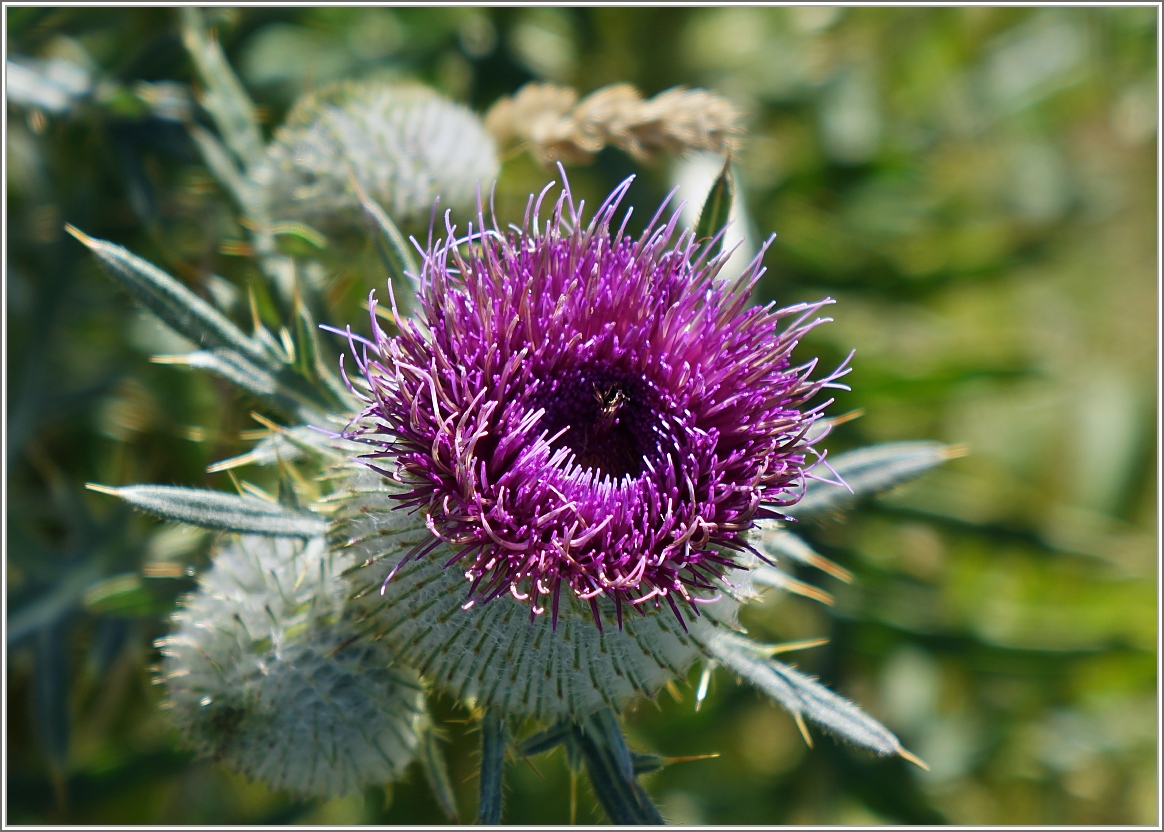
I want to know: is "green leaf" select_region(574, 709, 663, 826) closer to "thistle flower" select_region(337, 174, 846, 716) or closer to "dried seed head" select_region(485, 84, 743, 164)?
"thistle flower" select_region(337, 174, 846, 716)

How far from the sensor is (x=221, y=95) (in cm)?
266

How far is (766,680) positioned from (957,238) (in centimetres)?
305

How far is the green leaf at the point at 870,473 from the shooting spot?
2.35 metres

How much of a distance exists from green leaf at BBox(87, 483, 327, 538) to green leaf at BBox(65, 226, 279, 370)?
0.37 meters

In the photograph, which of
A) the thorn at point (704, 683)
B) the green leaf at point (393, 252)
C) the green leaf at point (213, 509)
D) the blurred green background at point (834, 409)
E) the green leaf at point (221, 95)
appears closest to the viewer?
the green leaf at point (213, 509)

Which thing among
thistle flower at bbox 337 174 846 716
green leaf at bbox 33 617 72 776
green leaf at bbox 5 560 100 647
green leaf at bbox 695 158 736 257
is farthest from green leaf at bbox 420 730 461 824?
green leaf at bbox 695 158 736 257

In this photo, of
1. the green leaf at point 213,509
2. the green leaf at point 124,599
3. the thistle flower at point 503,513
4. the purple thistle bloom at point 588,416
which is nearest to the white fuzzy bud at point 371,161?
the thistle flower at point 503,513

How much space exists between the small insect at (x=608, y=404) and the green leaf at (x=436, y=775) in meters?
0.90

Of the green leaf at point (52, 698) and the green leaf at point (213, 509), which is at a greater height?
the green leaf at point (213, 509)

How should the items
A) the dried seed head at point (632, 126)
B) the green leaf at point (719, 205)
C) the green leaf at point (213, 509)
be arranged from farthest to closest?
the dried seed head at point (632, 126), the green leaf at point (719, 205), the green leaf at point (213, 509)

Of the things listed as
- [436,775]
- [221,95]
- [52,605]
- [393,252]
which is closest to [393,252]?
[393,252]

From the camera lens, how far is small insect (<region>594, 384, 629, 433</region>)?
204cm

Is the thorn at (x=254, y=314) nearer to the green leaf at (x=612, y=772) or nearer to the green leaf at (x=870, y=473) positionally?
the green leaf at (x=612, y=772)

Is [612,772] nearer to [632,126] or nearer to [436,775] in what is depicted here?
[436,775]
